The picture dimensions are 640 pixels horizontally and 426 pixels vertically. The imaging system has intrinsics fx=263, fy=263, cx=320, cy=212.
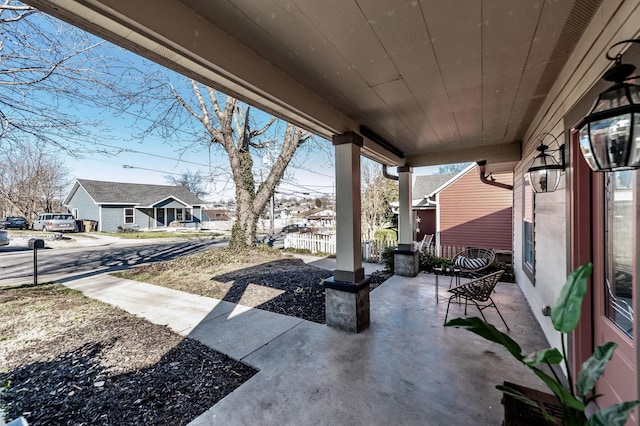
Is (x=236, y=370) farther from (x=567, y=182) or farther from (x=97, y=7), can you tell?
(x=567, y=182)

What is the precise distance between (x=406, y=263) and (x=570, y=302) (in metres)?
5.27

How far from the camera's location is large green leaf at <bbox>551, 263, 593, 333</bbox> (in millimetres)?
930

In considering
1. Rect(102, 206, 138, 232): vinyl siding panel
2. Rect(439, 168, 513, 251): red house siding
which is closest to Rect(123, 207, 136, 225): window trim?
Rect(102, 206, 138, 232): vinyl siding panel

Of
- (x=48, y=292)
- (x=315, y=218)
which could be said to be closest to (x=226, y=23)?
(x=48, y=292)

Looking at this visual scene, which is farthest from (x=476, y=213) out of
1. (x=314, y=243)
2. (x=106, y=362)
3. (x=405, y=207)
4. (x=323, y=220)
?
(x=323, y=220)

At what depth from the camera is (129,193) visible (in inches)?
859

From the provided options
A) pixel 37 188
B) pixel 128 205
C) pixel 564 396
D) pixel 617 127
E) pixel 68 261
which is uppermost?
pixel 37 188

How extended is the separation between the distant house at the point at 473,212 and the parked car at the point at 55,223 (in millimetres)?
23046

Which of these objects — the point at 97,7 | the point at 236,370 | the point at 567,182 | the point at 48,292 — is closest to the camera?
the point at 97,7

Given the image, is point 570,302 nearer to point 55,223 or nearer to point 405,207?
point 405,207

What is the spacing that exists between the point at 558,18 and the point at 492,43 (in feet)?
1.14

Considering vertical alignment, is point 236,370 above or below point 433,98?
below

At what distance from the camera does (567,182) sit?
Result: 7.19ft

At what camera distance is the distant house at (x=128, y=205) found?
66.8ft
